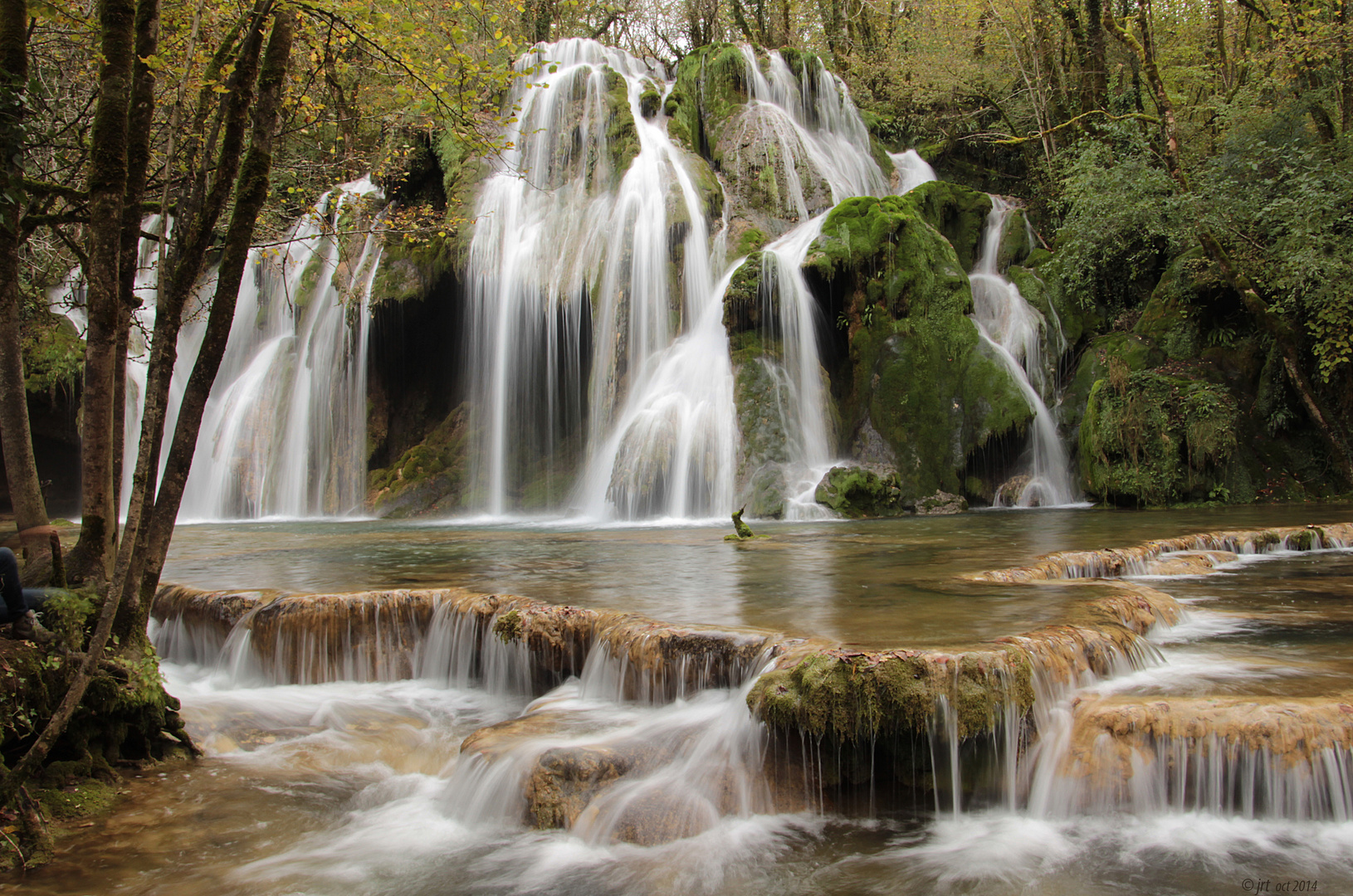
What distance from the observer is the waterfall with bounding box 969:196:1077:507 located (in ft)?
53.0

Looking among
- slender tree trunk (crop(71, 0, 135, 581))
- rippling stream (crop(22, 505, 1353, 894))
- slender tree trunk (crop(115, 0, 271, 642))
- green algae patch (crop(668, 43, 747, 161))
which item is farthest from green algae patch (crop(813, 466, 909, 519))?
green algae patch (crop(668, 43, 747, 161))

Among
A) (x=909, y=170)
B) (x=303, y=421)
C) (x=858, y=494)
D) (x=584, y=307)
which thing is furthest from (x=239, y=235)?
(x=909, y=170)

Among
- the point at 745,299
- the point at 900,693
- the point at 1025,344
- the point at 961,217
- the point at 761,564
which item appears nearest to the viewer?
the point at 900,693

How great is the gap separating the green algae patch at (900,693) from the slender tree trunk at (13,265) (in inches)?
168

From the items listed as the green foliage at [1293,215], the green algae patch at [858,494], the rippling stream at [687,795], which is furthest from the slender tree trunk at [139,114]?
the green foliage at [1293,215]

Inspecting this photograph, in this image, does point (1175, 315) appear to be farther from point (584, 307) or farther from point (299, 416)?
point (299, 416)

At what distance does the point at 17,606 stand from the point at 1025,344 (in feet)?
58.5

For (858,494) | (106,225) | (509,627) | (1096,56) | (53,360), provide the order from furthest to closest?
(1096,56) < (53,360) < (858,494) < (509,627) < (106,225)

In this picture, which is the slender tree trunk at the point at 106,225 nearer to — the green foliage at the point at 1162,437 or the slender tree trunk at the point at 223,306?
the slender tree trunk at the point at 223,306

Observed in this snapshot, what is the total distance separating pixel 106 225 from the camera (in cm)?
425

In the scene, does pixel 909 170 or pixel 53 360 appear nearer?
pixel 53 360

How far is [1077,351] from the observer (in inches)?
709

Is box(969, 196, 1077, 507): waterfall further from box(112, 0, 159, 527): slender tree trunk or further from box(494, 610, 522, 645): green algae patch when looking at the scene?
box(112, 0, 159, 527): slender tree trunk

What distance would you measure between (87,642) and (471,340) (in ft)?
51.7
